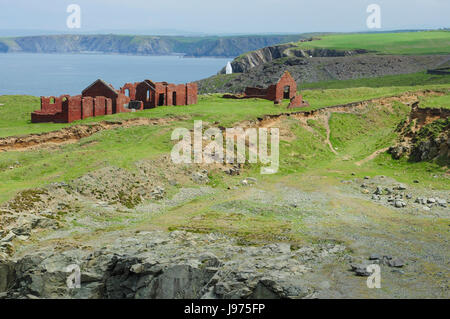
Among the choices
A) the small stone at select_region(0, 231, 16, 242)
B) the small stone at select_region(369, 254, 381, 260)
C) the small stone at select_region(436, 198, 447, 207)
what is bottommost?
the small stone at select_region(436, 198, 447, 207)

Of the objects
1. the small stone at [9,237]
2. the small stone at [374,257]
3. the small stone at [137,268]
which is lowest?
the small stone at [137,268]

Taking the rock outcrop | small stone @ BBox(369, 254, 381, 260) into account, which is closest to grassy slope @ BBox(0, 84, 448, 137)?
the rock outcrop

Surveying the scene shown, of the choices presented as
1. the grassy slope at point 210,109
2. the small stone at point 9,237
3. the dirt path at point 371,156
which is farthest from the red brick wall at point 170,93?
the small stone at point 9,237

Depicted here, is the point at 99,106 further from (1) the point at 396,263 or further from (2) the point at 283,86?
(1) the point at 396,263

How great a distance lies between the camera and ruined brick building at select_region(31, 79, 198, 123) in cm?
5372

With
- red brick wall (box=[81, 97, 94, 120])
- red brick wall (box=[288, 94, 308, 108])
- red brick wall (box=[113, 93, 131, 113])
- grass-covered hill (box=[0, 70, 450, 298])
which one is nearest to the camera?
grass-covered hill (box=[0, 70, 450, 298])

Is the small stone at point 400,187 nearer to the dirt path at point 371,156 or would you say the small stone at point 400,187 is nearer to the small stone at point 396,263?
the dirt path at point 371,156

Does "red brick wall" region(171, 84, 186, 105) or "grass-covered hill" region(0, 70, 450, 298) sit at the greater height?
"red brick wall" region(171, 84, 186, 105)

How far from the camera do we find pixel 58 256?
2659 centimetres

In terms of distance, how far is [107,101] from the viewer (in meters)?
56.1

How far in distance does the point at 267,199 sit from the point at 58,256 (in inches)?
636

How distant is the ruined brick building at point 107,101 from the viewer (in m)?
53.7

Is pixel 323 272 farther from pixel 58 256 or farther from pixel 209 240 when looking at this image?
pixel 58 256

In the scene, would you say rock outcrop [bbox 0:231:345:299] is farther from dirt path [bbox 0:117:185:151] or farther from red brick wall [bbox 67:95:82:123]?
Answer: red brick wall [bbox 67:95:82:123]
